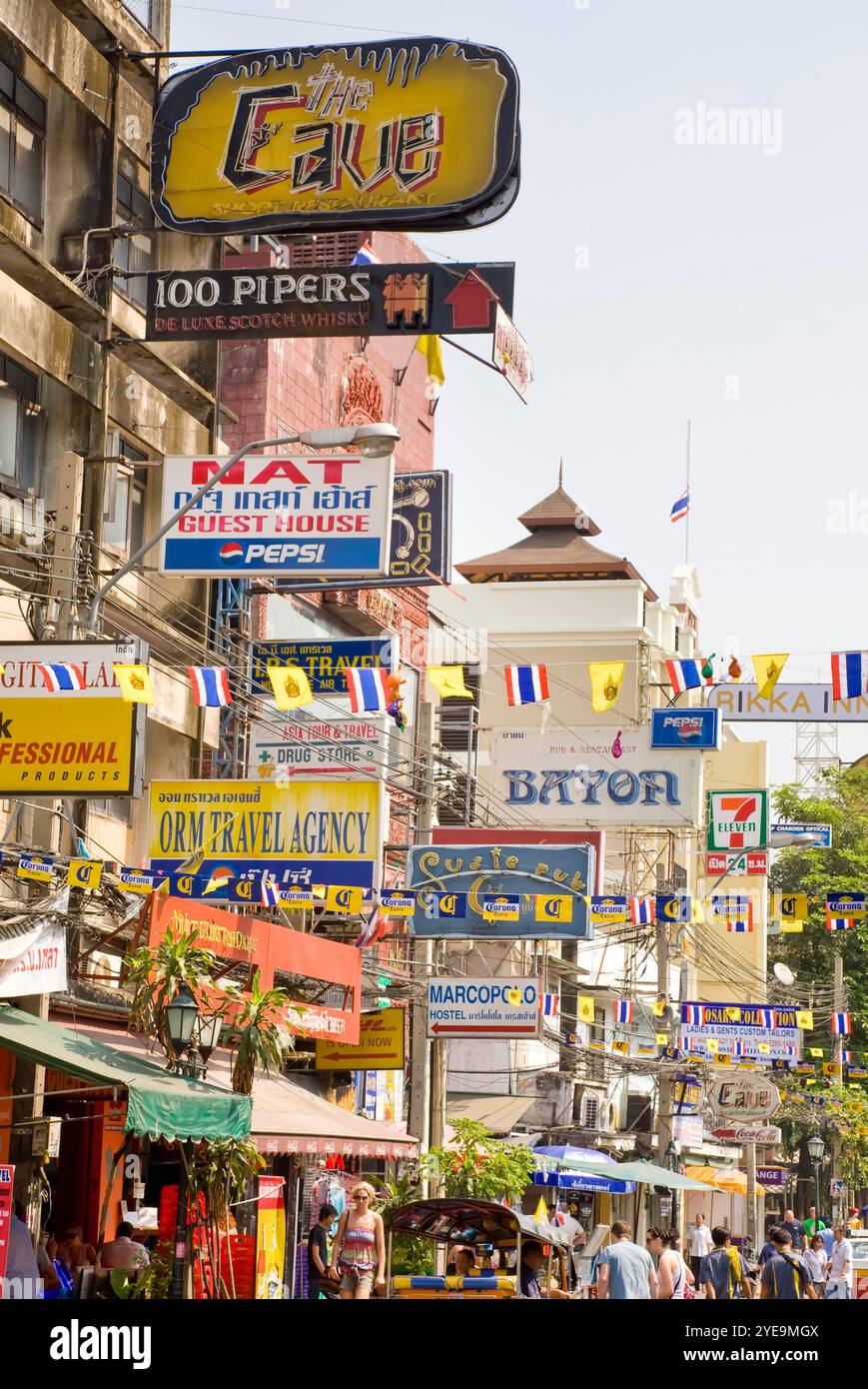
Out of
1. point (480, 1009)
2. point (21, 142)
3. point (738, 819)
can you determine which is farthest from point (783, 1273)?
point (738, 819)

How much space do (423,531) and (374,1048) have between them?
27.0ft

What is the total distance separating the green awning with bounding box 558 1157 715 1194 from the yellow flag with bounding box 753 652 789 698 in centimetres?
1094

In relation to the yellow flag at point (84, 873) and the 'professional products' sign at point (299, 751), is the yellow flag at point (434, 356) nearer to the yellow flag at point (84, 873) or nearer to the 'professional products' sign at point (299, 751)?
the 'professional products' sign at point (299, 751)

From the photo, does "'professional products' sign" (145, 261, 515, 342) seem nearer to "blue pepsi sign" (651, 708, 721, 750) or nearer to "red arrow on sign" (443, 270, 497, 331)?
"red arrow on sign" (443, 270, 497, 331)

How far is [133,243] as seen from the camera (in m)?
26.4

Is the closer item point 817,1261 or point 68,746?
point 68,746

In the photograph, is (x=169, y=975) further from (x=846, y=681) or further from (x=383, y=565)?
(x=846, y=681)

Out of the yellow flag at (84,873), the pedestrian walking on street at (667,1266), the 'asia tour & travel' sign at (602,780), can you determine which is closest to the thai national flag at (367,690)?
the yellow flag at (84,873)

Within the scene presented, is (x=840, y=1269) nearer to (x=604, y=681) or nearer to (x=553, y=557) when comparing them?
(x=604, y=681)

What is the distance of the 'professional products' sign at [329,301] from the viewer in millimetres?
21578

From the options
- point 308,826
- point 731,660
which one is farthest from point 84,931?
point 731,660

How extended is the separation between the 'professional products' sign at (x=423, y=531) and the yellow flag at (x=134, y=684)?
40.9 feet

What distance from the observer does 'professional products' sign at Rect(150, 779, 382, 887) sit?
21.6 metres

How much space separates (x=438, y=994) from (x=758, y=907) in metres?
39.0
